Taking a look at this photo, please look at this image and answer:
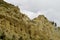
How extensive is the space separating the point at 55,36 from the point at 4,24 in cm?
1779

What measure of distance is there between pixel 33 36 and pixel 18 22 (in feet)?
13.9

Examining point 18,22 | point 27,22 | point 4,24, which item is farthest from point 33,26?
point 4,24

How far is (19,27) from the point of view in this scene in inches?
2045

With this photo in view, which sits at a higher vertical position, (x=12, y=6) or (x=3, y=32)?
(x=12, y=6)

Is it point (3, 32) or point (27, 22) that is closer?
point (3, 32)

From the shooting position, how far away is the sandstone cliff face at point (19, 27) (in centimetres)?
4783

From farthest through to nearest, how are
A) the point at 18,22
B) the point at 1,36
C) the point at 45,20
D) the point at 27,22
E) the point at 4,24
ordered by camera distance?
the point at 45,20 < the point at 27,22 < the point at 18,22 < the point at 4,24 < the point at 1,36

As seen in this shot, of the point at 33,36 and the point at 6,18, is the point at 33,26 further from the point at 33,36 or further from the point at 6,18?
the point at 6,18

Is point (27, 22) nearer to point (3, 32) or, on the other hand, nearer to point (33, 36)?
point (33, 36)

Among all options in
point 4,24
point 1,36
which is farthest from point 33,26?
point 1,36

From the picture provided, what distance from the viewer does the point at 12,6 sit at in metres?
57.1

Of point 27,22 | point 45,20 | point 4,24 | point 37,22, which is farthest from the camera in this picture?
point 45,20

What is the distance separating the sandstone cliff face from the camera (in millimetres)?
47834

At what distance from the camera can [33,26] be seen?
56.6 metres
